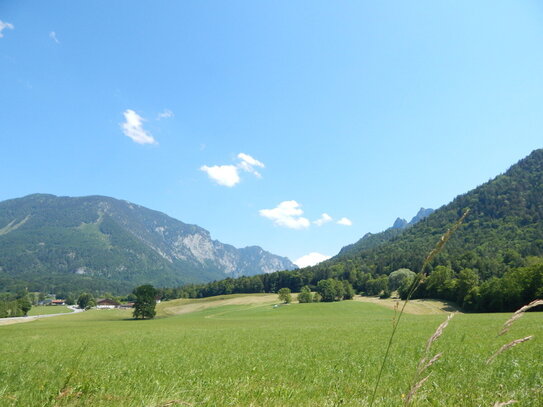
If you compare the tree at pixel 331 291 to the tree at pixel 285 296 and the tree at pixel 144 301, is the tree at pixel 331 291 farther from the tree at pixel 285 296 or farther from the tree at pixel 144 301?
the tree at pixel 144 301

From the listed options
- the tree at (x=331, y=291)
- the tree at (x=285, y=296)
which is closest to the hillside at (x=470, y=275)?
the tree at (x=331, y=291)

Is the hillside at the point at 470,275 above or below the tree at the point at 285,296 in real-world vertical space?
above

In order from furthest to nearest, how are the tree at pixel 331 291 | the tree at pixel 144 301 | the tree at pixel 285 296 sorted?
the tree at pixel 331 291
the tree at pixel 285 296
the tree at pixel 144 301

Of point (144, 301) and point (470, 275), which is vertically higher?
point (470, 275)

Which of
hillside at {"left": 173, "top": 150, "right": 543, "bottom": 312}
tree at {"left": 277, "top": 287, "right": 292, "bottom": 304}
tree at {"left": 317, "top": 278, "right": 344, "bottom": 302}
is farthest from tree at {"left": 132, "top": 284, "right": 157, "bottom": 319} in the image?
hillside at {"left": 173, "top": 150, "right": 543, "bottom": 312}

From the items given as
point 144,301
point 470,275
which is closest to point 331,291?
point 470,275

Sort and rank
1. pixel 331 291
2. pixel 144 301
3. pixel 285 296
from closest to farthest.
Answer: pixel 144 301 → pixel 285 296 → pixel 331 291

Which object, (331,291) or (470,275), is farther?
(331,291)

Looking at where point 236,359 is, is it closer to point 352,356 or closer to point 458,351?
point 352,356

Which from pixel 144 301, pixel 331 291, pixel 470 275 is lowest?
pixel 331 291

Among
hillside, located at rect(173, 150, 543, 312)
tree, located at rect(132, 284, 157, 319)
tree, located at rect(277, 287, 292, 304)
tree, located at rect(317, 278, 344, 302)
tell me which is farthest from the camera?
tree, located at rect(317, 278, 344, 302)

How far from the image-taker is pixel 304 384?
7.70m

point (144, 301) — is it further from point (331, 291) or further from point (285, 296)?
point (331, 291)

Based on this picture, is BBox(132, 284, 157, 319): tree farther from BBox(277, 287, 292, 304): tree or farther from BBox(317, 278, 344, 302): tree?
BBox(317, 278, 344, 302): tree
